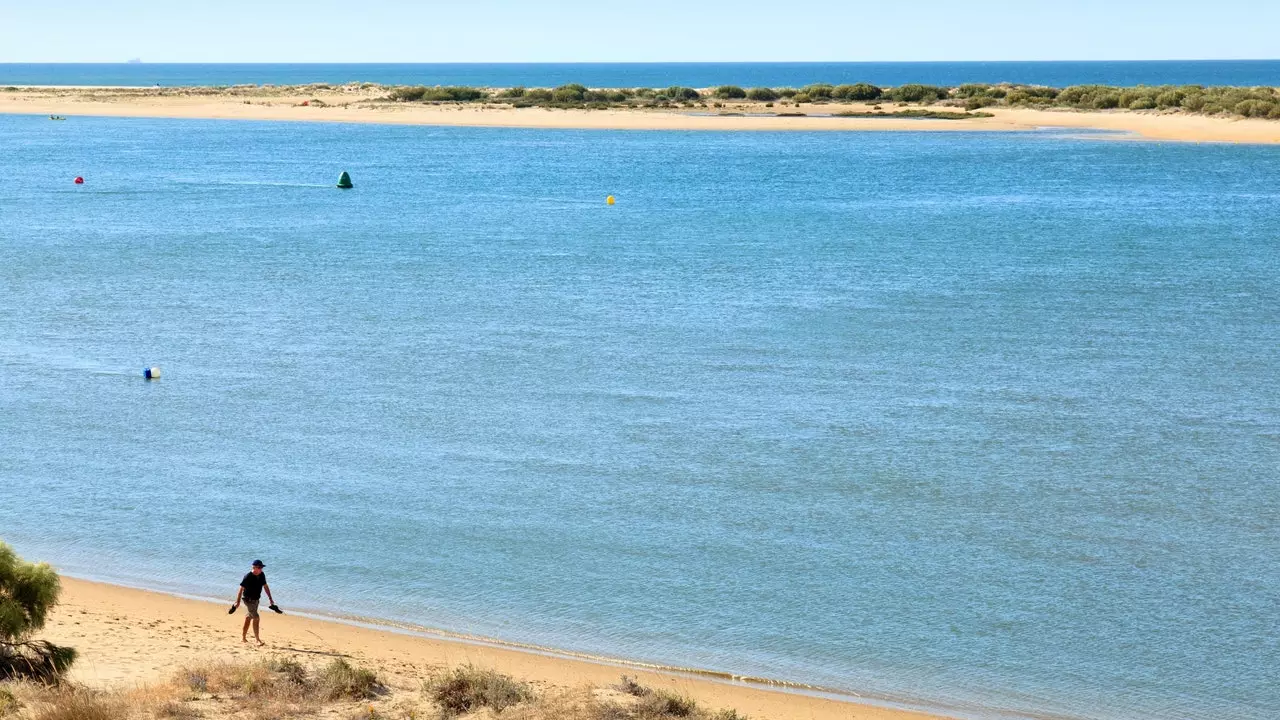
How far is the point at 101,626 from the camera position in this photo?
46.8 ft

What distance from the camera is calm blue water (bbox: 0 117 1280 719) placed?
15.2 meters

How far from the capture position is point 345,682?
11.9 metres

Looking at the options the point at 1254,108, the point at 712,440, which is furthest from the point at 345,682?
the point at 1254,108

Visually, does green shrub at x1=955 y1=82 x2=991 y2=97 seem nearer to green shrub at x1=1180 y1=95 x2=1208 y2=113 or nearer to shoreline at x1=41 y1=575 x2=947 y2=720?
Result: green shrub at x1=1180 y1=95 x2=1208 y2=113

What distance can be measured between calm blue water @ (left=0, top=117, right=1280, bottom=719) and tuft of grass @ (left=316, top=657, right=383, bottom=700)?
2.80 m

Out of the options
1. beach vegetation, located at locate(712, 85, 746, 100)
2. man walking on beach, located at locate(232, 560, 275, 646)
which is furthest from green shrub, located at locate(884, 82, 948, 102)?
man walking on beach, located at locate(232, 560, 275, 646)

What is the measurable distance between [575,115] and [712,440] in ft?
291

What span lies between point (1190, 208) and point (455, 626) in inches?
1670

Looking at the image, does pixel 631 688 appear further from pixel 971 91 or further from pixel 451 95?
pixel 451 95

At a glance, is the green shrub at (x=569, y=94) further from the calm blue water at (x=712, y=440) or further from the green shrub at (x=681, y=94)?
the calm blue water at (x=712, y=440)

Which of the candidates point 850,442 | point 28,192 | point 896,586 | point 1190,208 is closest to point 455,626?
point 896,586

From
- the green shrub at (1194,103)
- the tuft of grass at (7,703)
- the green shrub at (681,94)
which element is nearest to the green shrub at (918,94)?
the green shrub at (681,94)

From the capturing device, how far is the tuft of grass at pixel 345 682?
38.7 ft

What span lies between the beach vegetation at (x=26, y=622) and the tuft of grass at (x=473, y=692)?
127 inches
